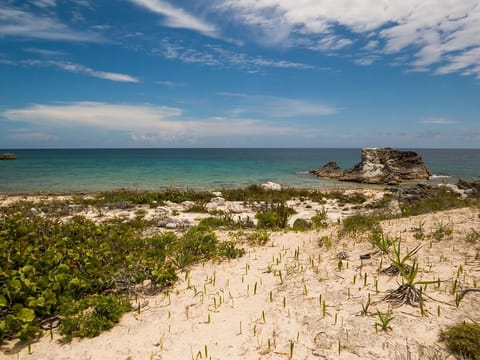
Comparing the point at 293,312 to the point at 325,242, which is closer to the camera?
the point at 293,312

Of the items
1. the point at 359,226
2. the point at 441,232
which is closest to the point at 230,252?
the point at 359,226

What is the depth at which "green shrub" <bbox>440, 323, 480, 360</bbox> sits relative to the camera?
3258mm

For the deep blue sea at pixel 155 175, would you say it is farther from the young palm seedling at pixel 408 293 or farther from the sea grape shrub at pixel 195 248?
the young palm seedling at pixel 408 293

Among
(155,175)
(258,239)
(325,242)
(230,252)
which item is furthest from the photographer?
(155,175)

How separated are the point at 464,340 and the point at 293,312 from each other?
6.99ft

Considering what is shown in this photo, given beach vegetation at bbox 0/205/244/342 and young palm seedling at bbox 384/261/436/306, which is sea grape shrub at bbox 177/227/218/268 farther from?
young palm seedling at bbox 384/261/436/306

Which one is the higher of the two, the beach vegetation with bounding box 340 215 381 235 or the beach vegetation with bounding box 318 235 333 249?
the beach vegetation with bounding box 340 215 381 235

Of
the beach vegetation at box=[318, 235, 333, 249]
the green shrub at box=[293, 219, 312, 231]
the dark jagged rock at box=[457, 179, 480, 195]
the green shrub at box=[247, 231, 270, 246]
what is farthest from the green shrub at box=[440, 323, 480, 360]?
the dark jagged rock at box=[457, 179, 480, 195]

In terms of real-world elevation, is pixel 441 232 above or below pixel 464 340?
above

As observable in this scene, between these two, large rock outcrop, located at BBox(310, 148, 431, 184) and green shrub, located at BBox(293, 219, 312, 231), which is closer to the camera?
green shrub, located at BBox(293, 219, 312, 231)

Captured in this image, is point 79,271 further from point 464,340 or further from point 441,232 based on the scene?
point 441,232

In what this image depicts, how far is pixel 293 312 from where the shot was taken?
4.47 meters

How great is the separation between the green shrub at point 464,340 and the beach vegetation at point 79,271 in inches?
173

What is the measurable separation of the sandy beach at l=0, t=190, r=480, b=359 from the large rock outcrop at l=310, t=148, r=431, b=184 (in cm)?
3238
